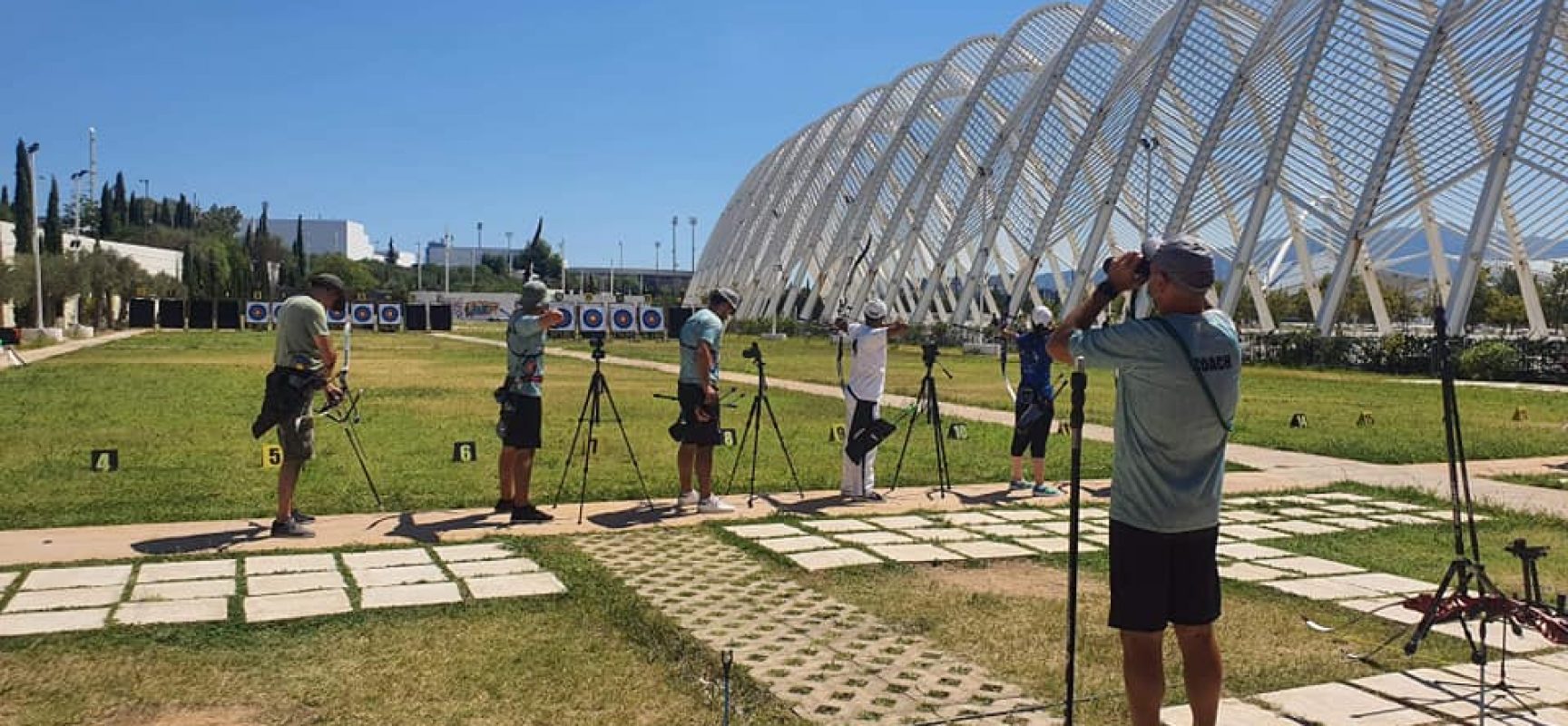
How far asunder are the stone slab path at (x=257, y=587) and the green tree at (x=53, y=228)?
217 ft

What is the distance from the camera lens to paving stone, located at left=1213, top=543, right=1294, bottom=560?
8.20 m

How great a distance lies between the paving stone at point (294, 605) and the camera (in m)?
6.21

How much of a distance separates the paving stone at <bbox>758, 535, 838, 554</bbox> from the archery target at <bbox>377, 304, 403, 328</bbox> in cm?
7263

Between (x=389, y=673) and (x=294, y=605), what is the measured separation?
1422 millimetres

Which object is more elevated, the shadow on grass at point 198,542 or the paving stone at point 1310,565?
the paving stone at point 1310,565

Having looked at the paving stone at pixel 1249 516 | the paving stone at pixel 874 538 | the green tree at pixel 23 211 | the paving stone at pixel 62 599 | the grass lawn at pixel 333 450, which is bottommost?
the grass lawn at pixel 333 450

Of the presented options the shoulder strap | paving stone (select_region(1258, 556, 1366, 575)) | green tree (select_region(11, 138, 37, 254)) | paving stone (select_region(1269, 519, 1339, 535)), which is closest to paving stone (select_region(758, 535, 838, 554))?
paving stone (select_region(1258, 556, 1366, 575))

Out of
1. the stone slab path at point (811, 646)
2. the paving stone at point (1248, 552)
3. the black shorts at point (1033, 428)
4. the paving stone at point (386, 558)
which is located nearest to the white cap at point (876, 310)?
A: the black shorts at point (1033, 428)

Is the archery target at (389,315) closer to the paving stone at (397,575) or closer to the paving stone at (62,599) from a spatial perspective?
the paving stone at (397,575)

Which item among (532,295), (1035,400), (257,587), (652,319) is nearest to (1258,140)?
(652,319)

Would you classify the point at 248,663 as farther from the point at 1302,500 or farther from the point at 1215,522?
the point at 1302,500

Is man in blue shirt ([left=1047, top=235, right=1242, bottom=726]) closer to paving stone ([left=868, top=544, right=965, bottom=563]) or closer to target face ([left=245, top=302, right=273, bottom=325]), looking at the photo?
paving stone ([left=868, top=544, right=965, bottom=563])

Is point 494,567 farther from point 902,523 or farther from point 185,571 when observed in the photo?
point 902,523

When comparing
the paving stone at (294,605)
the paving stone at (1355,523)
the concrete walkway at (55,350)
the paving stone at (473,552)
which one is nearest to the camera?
the paving stone at (294,605)
